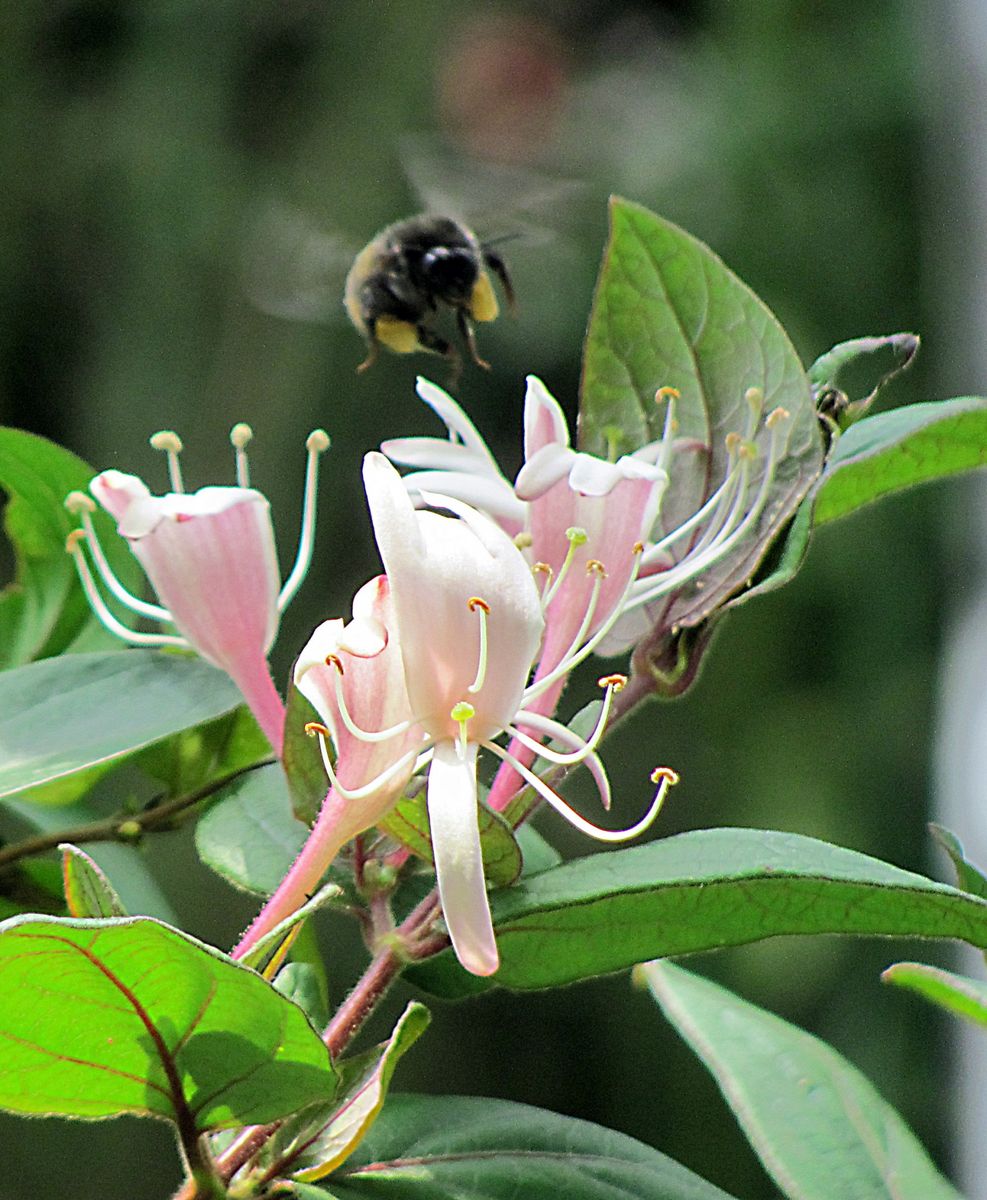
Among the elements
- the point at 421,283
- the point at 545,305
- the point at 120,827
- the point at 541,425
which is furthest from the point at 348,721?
the point at 545,305

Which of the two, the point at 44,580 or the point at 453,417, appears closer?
the point at 453,417

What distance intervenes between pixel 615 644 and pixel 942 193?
1806mm

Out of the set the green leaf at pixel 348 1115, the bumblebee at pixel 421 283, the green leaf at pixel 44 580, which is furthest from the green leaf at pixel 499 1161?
the bumblebee at pixel 421 283

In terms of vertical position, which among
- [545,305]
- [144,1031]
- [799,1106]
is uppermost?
[144,1031]

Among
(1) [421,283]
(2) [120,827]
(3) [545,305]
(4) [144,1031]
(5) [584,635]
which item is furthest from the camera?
(3) [545,305]

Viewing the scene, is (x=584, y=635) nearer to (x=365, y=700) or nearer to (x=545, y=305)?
(x=365, y=700)

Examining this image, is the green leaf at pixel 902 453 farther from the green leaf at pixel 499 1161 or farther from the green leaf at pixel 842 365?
the green leaf at pixel 499 1161

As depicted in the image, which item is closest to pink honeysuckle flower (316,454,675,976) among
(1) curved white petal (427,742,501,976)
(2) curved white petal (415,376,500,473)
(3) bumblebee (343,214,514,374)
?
(1) curved white petal (427,742,501,976)

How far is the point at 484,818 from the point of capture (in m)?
0.38

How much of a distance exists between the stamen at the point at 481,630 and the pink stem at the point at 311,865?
0.17 ft

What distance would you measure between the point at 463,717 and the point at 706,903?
0.07 metres

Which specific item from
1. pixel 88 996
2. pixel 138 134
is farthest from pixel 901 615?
pixel 88 996

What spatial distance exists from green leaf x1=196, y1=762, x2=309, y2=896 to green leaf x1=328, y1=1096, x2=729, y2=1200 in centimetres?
→ 8

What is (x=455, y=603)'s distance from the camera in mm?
366
